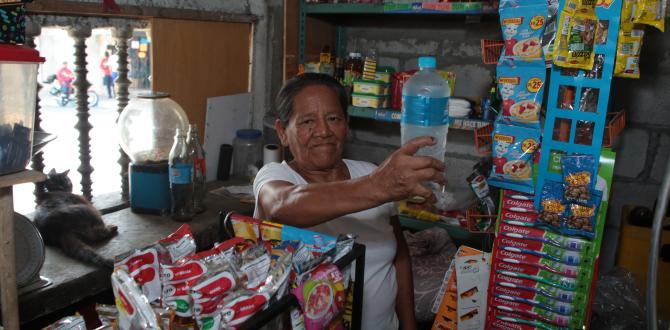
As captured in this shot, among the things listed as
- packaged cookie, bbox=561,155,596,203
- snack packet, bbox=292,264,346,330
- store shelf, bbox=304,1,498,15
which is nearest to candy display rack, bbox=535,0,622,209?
packaged cookie, bbox=561,155,596,203

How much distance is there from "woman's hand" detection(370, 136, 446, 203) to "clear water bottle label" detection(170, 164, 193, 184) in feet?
4.30

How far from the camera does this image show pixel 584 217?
172 cm

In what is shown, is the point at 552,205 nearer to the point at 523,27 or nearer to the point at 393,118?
the point at 523,27

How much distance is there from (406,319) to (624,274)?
1077 millimetres

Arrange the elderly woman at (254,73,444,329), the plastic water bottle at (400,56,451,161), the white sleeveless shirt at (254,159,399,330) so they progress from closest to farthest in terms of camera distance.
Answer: the elderly woman at (254,73,444,329) → the white sleeveless shirt at (254,159,399,330) → the plastic water bottle at (400,56,451,161)

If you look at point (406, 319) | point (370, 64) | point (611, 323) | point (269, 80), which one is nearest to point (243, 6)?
point (269, 80)

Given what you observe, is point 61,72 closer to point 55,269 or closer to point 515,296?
point 55,269

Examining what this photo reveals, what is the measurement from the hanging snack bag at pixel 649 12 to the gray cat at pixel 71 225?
193cm

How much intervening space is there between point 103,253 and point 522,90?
5.33 feet

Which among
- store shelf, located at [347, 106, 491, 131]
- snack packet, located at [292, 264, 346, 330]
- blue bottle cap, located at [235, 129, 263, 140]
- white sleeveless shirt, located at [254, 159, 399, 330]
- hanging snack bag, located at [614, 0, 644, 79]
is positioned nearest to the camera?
snack packet, located at [292, 264, 346, 330]

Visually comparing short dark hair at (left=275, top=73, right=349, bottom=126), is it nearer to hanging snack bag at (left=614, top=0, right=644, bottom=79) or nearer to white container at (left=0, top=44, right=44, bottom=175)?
white container at (left=0, top=44, right=44, bottom=175)

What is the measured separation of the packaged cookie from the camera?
1.67 m

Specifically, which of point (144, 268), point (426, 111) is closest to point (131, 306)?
point (144, 268)

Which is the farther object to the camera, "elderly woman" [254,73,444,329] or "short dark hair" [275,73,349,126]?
"short dark hair" [275,73,349,126]
